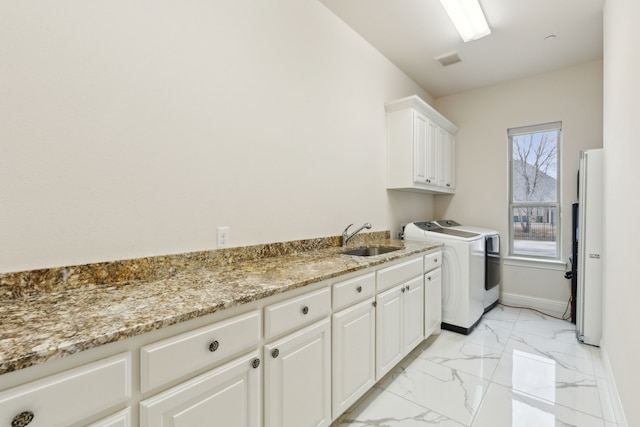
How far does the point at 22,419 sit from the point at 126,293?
1.60 feet

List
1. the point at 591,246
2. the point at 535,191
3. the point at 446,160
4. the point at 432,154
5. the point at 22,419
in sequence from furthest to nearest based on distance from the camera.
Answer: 1. the point at 446,160
2. the point at 535,191
3. the point at 432,154
4. the point at 591,246
5. the point at 22,419

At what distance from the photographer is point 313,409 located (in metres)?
1.36

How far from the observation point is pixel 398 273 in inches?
80.3

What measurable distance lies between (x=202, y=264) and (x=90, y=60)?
1020 mm

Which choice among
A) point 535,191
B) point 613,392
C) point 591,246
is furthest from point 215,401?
point 535,191

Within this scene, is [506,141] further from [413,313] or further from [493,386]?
[493,386]

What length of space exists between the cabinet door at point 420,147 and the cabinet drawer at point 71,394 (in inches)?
111

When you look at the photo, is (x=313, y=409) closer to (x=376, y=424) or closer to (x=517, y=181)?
(x=376, y=424)

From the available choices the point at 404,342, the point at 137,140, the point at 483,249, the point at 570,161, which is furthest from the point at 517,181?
the point at 137,140

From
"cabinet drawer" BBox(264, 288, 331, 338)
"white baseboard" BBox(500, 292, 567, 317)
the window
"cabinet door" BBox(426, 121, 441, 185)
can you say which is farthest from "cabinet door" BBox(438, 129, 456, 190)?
"cabinet drawer" BBox(264, 288, 331, 338)

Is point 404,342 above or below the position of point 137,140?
below

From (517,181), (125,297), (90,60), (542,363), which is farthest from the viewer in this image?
(517,181)

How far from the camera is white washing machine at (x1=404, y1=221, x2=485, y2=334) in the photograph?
274 centimetres

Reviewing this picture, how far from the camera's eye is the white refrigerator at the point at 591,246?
2424 millimetres
